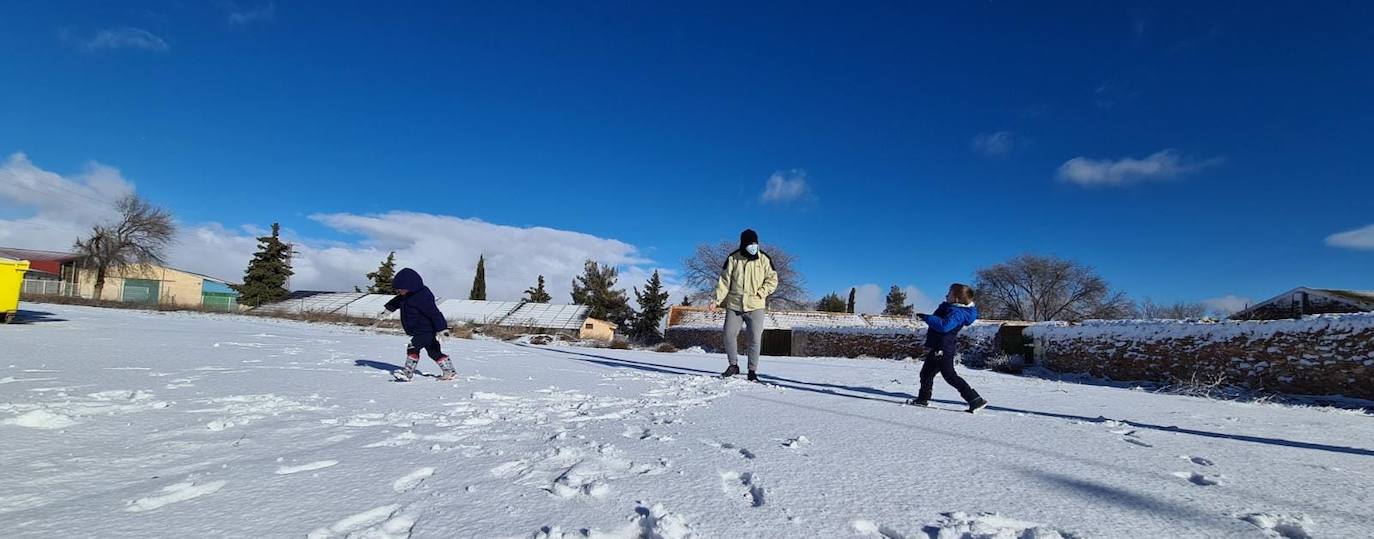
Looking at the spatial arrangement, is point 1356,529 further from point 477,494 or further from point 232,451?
point 232,451

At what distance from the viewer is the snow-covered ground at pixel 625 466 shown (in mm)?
1568

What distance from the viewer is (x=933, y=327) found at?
4598 millimetres

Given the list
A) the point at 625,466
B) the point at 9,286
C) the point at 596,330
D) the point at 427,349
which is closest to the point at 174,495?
the point at 625,466

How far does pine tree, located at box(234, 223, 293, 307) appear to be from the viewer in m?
44.2

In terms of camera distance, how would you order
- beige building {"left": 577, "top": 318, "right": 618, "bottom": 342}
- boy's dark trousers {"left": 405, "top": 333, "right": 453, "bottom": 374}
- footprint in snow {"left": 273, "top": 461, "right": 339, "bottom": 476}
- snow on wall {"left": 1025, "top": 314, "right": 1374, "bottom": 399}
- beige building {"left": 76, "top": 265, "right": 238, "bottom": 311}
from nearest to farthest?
1. footprint in snow {"left": 273, "top": 461, "right": 339, "bottom": 476}
2. boy's dark trousers {"left": 405, "top": 333, "right": 453, "bottom": 374}
3. snow on wall {"left": 1025, "top": 314, "right": 1374, "bottom": 399}
4. beige building {"left": 577, "top": 318, "right": 618, "bottom": 342}
5. beige building {"left": 76, "top": 265, "right": 238, "bottom": 311}

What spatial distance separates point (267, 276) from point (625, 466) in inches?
2127

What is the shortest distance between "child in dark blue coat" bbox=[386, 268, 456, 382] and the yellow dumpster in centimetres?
834

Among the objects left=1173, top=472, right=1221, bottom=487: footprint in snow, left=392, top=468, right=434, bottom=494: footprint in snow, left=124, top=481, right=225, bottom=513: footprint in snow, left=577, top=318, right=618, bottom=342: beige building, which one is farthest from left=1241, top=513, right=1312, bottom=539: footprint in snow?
left=577, top=318, right=618, bottom=342: beige building

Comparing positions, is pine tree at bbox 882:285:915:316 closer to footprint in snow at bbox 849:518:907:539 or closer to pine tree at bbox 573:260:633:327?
pine tree at bbox 573:260:633:327

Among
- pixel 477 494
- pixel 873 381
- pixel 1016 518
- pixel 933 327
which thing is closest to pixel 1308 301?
pixel 873 381

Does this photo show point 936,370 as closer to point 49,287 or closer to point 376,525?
point 376,525

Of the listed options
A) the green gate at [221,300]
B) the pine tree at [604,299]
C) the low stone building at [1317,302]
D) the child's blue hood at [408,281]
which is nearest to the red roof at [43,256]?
the green gate at [221,300]

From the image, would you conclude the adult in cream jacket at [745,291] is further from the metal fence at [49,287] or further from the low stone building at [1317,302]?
the metal fence at [49,287]

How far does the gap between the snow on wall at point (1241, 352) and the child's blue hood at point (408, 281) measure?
29.2 feet
